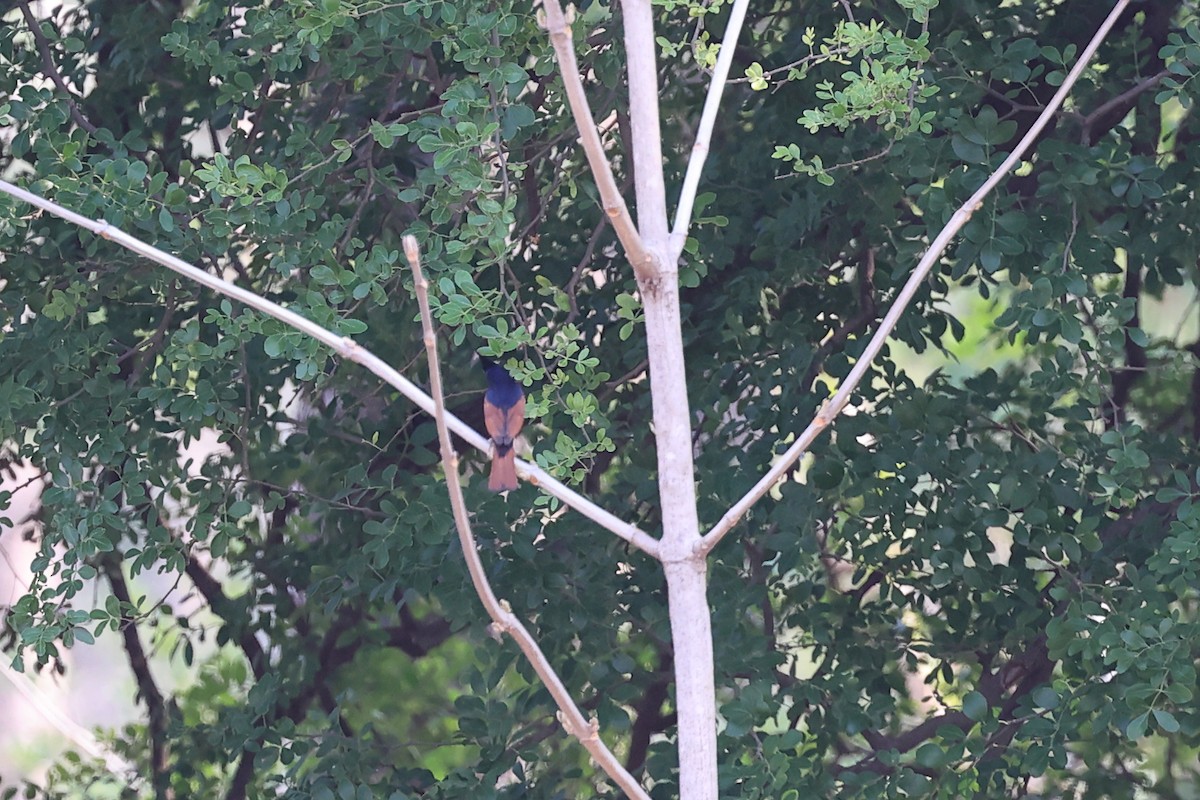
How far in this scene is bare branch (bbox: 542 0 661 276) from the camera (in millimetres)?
1822

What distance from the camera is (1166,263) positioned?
13.6ft

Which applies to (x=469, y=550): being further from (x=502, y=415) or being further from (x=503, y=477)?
(x=502, y=415)

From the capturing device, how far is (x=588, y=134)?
6.18 feet

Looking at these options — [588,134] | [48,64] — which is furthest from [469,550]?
[48,64]

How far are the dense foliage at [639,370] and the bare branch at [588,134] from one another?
1092 mm

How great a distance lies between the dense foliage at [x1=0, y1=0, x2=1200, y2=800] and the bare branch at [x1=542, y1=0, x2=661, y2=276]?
43.0 inches

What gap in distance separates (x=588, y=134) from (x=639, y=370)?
2.13 meters

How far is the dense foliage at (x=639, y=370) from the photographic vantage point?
345 cm

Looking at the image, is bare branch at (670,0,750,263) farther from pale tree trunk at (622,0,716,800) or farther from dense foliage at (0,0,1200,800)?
dense foliage at (0,0,1200,800)

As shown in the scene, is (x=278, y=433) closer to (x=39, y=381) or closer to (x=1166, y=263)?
(x=39, y=381)

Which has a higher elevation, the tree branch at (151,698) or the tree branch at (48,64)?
the tree branch at (48,64)

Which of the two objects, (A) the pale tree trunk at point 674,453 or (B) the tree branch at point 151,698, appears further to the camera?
(B) the tree branch at point 151,698

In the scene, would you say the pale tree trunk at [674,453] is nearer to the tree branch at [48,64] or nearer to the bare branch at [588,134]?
the bare branch at [588,134]

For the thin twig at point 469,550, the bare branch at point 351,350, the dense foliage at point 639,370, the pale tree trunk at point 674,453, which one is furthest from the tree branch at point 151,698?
the thin twig at point 469,550
